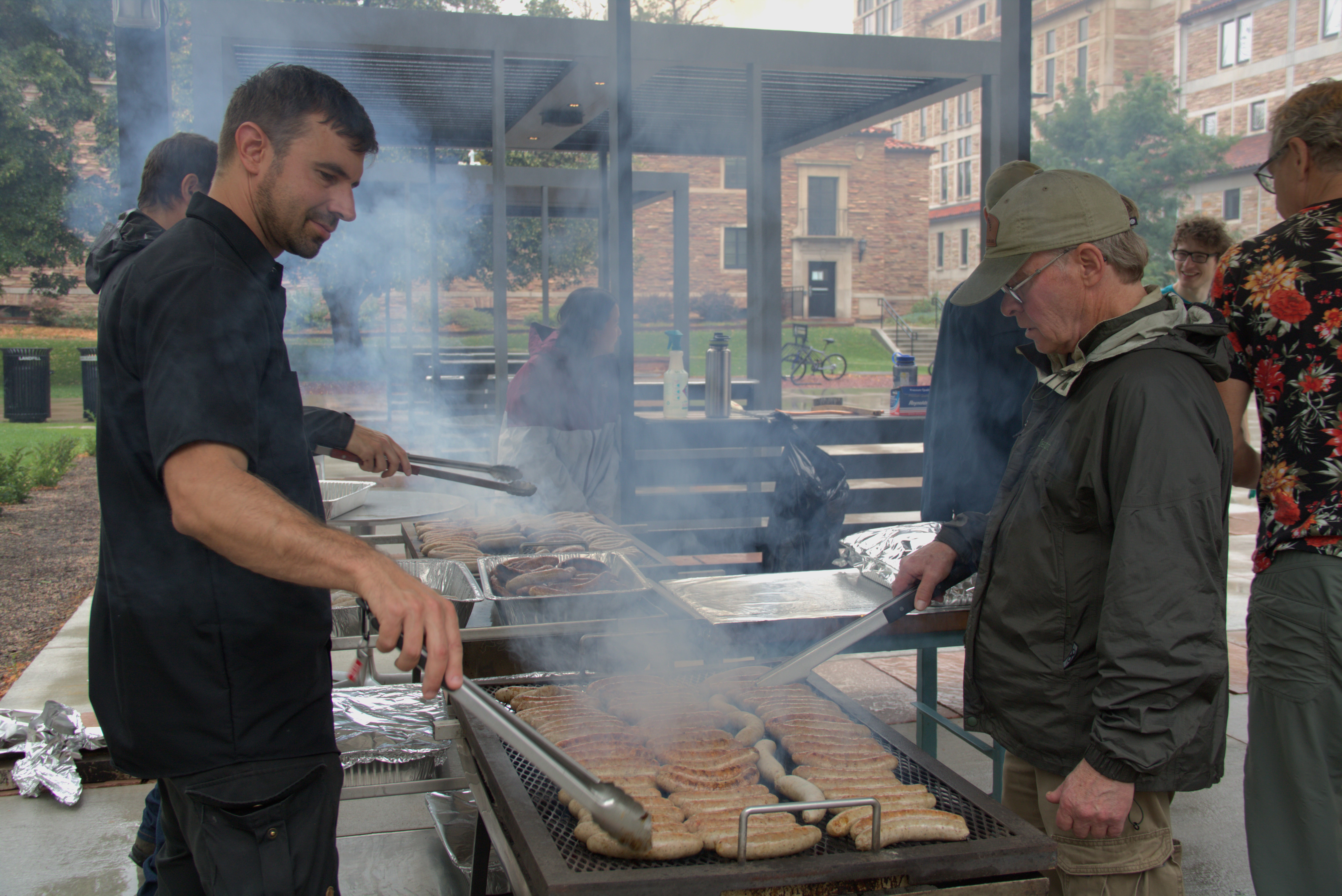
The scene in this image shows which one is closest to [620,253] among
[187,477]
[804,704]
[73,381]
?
[804,704]

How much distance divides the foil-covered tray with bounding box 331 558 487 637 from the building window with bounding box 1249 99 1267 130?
4803 cm

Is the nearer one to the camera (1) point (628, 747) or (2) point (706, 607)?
(1) point (628, 747)

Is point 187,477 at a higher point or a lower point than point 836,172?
lower

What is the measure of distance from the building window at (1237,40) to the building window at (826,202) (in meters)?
19.5

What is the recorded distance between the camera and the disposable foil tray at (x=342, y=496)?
381cm

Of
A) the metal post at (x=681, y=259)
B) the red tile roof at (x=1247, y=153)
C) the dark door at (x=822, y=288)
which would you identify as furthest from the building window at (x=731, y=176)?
the metal post at (x=681, y=259)

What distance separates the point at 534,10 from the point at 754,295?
1312cm

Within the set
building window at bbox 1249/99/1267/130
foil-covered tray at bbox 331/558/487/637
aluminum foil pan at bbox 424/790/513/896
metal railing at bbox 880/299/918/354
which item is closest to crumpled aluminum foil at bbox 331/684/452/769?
aluminum foil pan at bbox 424/790/513/896

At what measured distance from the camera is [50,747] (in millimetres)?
3598

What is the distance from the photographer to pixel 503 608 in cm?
266

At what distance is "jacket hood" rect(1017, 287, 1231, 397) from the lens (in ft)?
5.27

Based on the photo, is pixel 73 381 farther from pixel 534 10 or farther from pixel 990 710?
pixel 990 710

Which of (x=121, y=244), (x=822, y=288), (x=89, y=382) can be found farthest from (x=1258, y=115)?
(x=121, y=244)

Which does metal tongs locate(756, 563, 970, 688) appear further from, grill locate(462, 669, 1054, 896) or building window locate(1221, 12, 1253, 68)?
building window locate(1221, 12, 1253, 68)
